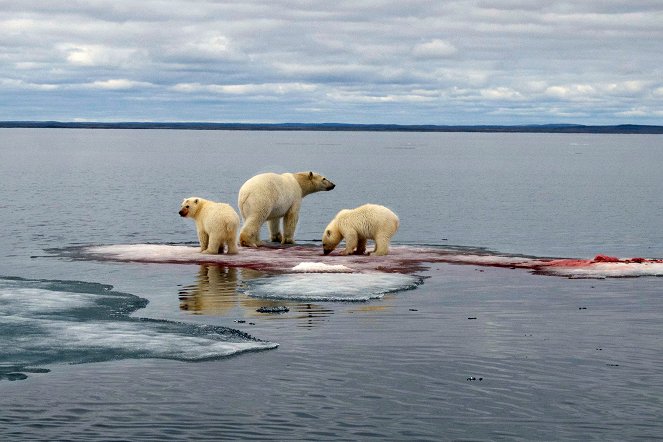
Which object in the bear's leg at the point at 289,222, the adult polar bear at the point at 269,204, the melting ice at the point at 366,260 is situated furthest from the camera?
the bear's leg at the point at 289,222

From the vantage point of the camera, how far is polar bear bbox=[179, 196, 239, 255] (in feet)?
101

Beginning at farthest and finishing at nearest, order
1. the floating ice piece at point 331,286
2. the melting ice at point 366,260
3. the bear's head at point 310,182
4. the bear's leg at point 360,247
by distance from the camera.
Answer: the bear's head at point 310,182 → the bear's leg at point 360,247 → the melting ice at point 366,260 → the floating ice piece at point 331,286

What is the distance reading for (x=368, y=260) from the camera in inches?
1201

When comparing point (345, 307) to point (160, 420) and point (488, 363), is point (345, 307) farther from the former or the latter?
point (160, 420)

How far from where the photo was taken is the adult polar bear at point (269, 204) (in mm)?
33375

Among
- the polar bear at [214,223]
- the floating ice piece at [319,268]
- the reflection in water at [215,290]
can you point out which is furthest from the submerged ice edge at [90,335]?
the polar bear at [214,223]

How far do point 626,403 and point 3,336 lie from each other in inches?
396

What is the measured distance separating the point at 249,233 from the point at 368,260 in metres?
4.67

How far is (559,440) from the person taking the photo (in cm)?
1373

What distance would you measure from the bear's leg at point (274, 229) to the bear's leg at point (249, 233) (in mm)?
1730

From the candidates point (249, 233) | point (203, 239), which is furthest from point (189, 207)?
point (249, 233)

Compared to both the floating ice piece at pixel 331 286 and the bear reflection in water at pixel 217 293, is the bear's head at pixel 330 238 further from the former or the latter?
the floating ice piece at pixel 331 286

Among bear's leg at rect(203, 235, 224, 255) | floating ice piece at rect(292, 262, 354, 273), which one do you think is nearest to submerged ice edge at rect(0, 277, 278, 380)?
floating ice piece at rect(292, 262, 354, 273)

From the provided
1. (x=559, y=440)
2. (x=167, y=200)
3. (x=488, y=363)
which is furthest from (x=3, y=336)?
(x=167, y=200)
